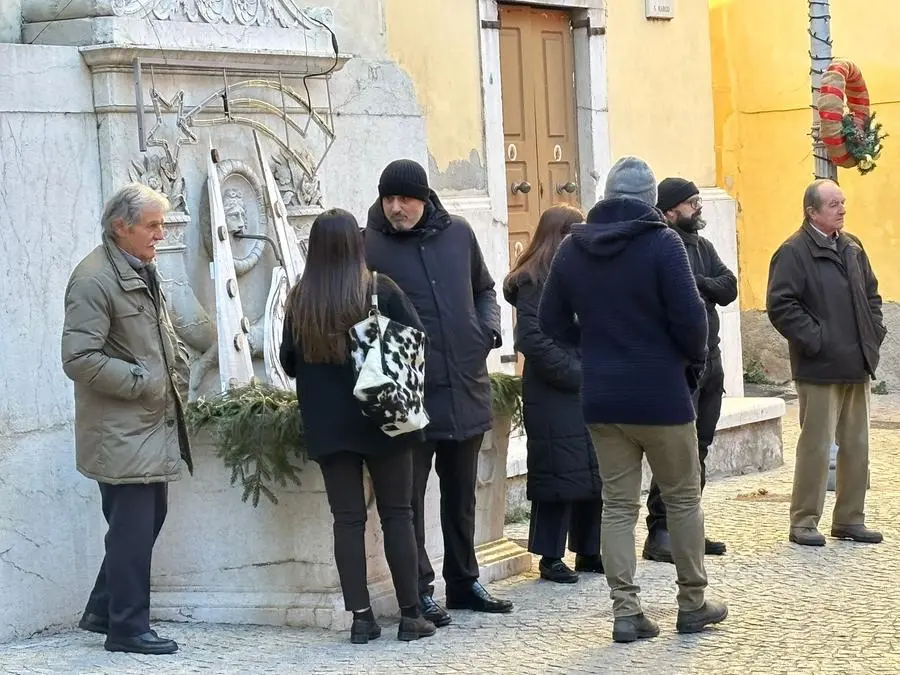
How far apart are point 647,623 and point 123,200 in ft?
7.87

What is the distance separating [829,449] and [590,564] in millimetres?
1376

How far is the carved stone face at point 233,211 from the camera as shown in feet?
24.2

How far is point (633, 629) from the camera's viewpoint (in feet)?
20.1

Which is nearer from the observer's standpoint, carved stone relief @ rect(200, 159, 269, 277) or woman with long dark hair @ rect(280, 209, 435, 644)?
woman with long dark hair @ rect(280, 209, 435, 644)

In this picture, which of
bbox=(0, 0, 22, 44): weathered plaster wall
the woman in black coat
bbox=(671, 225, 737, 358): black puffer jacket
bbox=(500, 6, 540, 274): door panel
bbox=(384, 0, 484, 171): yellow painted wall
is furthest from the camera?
bbox=(500, 6, 540, 274): door panel

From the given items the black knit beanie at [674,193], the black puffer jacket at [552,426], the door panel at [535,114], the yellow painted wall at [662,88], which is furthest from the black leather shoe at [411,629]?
the yellow painted wall at [662,88]

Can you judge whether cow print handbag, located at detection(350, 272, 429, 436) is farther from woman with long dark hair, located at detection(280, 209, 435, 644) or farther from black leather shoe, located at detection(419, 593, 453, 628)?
black leather shoe, located at detection(419, 593, 453, 628)

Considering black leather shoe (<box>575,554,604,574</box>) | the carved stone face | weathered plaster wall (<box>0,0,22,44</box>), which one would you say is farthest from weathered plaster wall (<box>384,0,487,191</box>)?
black leather shoe (<box>575,554,604,574</box>)

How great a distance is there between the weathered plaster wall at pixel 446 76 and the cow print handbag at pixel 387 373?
3802 mm

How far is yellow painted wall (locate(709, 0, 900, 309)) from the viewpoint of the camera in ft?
47.6

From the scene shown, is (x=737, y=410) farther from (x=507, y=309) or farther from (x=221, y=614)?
(x=221, y=614)

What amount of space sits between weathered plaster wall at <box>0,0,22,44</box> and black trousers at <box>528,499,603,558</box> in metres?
2.86

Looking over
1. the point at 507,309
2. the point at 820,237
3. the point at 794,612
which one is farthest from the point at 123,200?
the point at 507,309

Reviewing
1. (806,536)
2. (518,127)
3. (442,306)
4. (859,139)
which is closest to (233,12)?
(442,306)
